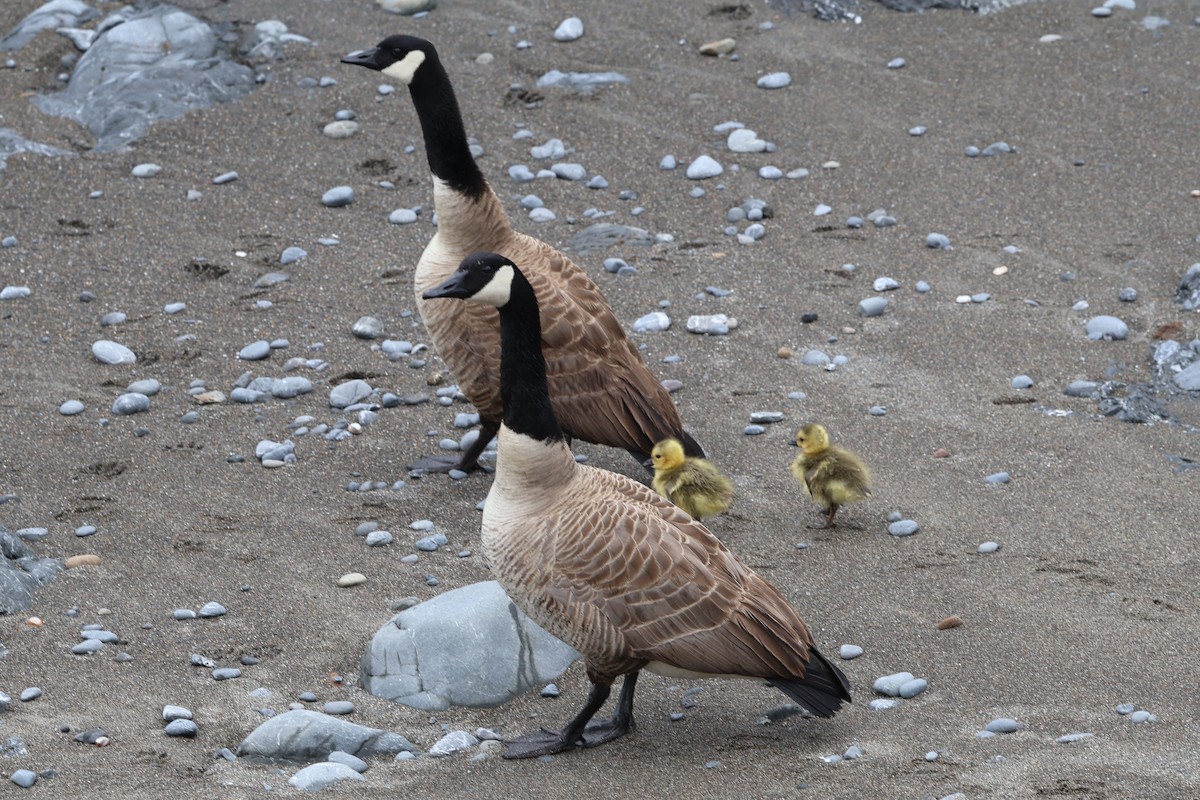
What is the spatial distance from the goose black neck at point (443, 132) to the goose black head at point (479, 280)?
7.99 ft

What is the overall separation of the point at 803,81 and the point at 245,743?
9.37 metres

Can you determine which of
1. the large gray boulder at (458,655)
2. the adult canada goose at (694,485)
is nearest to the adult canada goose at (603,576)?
the large gray boulder at (458,655)

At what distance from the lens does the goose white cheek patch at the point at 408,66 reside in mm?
8844

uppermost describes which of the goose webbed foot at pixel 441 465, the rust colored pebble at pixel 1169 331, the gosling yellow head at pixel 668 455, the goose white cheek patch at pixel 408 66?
the goose white cheek patch at pixel 408 66

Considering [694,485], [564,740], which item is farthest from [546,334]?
[564,740]

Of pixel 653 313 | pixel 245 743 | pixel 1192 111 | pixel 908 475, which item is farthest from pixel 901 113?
pixel 245 743

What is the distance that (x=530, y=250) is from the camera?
8.50m

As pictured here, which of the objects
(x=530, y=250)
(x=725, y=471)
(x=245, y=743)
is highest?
(x=530, y=250)

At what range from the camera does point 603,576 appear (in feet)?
19.2

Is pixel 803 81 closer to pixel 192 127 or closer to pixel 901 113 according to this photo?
pixel 901 113

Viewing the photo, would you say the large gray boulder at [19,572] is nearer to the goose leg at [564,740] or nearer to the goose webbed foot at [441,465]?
the goose webbed foot at [441,465]

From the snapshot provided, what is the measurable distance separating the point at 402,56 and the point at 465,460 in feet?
8.37

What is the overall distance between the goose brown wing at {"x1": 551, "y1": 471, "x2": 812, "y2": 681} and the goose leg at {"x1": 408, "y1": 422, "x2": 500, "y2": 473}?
274 centimetres

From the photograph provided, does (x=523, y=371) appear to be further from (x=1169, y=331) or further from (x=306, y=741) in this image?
(x=1169, y=331)
